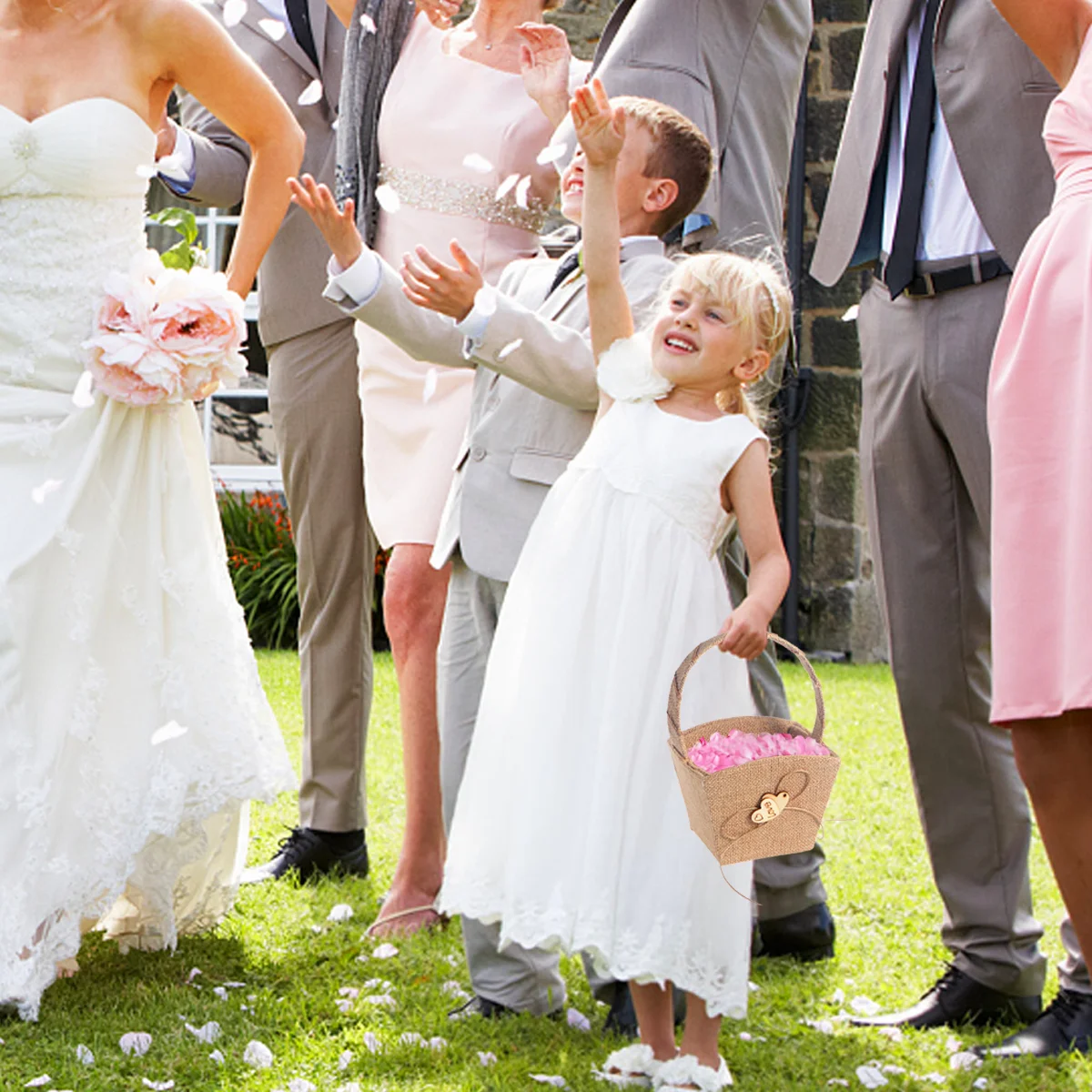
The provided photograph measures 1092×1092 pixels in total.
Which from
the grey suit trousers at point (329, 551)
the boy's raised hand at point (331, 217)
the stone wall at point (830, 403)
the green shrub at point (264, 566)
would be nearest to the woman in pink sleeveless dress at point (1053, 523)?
the boy's raised hand at point (331, 217)

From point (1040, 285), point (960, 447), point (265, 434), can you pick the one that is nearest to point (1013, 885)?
point (960, 447)

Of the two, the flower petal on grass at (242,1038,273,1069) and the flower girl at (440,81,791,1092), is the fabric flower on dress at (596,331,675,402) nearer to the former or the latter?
the flower girl at (440,81,791,1092)

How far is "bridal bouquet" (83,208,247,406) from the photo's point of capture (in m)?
3.31

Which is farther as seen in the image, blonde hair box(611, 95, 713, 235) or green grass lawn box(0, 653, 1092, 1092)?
blonde hair box(611, 95, 713, 235)

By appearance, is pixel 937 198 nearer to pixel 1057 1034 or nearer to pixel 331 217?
pixel 331 217

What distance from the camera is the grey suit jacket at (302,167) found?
4.36 meters

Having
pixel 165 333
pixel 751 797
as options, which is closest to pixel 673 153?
pixel 165 333

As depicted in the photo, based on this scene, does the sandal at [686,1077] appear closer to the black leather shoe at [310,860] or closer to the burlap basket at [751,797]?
the burlap basket at [751,797]

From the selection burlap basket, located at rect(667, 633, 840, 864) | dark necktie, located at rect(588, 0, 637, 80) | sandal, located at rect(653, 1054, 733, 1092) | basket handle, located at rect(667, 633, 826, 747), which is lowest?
sandal, located at rect(653, 1054, 733, 1092)

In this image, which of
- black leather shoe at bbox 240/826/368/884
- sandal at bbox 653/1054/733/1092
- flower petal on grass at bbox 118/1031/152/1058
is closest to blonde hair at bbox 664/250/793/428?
sandal at bbox 653/1054/733/1092

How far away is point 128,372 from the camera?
334 centimetres

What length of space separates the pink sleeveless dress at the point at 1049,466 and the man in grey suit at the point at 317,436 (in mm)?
2299

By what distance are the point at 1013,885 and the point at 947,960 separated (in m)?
0.52

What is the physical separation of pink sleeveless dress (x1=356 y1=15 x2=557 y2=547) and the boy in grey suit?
2.01 feet
